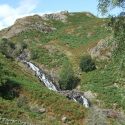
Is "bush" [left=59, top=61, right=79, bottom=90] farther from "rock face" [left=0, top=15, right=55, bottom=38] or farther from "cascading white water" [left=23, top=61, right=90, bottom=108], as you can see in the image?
"rock face" [left=0, top=15, right=55, bottom=38]

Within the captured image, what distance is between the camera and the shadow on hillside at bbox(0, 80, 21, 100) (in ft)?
184

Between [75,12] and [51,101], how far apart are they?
79.9m

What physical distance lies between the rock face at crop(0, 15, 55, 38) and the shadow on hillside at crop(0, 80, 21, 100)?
51.8 meters

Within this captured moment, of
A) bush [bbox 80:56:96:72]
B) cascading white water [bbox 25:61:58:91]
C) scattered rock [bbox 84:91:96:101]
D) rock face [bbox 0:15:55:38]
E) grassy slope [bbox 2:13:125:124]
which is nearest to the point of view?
grassy slope [bbox 2:13:125:124]

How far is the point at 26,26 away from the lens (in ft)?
367

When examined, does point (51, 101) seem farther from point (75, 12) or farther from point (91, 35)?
point (75, 12)

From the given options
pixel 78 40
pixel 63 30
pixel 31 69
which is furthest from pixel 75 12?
pixel 31 69

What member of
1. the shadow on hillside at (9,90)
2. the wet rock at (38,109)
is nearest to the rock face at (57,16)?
the shadow on hillside at (9,90)

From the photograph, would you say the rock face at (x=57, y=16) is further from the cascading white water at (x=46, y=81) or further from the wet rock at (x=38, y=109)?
the wet rock at (x=38, y=109)

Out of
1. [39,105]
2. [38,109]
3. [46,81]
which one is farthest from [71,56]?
[38,109]

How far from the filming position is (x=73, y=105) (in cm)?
5506

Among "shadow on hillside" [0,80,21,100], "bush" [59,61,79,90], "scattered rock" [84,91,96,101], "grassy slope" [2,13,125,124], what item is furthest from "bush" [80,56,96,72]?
"shadow on hillside" [0,80,21,100]

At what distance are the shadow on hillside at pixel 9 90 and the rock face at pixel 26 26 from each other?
170 feet

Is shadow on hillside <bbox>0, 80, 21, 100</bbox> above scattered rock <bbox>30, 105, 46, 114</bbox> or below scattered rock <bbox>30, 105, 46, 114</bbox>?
above
